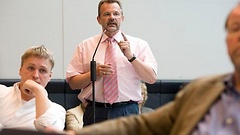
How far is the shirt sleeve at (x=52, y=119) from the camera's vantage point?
2.00 metres

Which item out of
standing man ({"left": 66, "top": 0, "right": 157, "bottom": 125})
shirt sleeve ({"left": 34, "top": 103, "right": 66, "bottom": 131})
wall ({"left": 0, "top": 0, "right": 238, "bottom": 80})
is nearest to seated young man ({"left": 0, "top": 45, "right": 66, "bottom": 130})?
shirt sleeve ({"left": 34, "top": 103, "right": 66, "bottom": 131})

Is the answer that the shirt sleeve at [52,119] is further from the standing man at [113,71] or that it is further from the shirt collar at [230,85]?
the shirt collar at [230,85]

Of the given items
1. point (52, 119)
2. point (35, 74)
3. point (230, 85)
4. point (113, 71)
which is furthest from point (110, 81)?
A: point (230, 85)

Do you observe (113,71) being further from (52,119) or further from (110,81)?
(52,119)

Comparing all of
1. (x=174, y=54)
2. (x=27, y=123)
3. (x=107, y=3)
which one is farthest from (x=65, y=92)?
(x=27, y=123)

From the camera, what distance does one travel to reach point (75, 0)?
4.31 meters

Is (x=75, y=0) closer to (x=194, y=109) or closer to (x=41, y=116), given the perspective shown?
(x=41, y=116)

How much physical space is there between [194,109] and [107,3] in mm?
1831

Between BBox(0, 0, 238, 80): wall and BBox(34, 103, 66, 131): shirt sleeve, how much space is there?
222cm

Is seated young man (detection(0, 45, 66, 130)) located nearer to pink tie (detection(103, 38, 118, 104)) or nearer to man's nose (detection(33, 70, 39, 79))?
man's nose (detection(33, 70, 39, 79))

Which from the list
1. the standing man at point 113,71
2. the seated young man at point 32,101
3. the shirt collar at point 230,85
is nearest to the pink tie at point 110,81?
the standing man at point 113,71

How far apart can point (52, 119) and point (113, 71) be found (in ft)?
3.01

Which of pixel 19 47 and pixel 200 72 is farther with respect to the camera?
pixel 200 72

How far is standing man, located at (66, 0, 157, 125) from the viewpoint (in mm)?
2885
